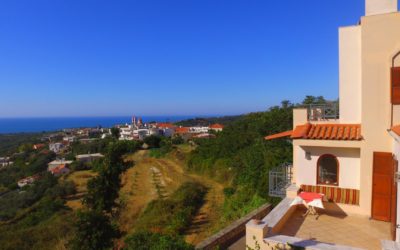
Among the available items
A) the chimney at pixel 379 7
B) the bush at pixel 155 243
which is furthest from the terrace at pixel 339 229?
the chimney at pixel 379 7

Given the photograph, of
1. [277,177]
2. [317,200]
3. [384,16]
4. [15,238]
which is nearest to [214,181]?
[15,238]

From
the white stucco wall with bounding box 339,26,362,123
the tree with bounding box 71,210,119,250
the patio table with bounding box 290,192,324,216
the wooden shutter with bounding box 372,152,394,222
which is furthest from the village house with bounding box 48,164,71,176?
the wooden shutter with bounding box 372,152,394,222

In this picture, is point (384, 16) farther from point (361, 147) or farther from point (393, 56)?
point (361, 147)

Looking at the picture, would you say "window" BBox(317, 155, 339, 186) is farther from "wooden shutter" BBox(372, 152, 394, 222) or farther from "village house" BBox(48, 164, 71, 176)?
"village house" BBox(48, 164, 71, 176)

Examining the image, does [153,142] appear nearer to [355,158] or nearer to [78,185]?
[78,185]

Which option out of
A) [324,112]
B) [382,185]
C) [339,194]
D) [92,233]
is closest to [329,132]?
[339,194]

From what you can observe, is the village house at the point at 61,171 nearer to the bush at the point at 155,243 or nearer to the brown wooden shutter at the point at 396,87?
the bush at the point at 155,243
